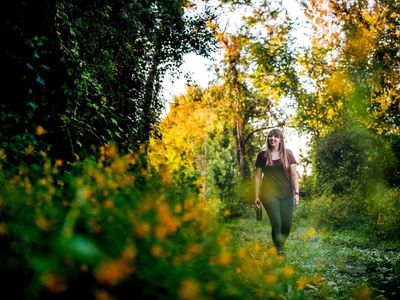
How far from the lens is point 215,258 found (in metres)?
1.94

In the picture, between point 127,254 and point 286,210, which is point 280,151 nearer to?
point 286,210

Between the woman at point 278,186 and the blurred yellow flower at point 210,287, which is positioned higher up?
the woman at point 278,186

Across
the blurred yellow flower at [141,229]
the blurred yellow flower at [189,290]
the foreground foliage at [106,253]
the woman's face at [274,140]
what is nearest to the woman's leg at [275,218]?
the woman's face at [274,140]

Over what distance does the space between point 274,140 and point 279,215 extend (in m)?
1.15

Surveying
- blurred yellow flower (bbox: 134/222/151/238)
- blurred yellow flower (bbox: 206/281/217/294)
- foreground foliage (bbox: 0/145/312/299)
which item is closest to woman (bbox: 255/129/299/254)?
foreground foliage (bbox: 0/145/312/299)

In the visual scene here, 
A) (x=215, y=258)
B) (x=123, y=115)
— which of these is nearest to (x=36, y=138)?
(x=215, y=258)

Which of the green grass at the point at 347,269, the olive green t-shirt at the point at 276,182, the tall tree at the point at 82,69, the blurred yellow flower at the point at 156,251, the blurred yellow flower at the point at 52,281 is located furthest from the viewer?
the olive green t-shirt at the point at 276,182

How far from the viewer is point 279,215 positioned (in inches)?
251

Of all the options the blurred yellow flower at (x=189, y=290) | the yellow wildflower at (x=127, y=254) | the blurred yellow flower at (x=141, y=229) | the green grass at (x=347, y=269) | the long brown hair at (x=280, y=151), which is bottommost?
the green grass at (x=347, y=269)

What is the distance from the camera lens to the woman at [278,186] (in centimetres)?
638

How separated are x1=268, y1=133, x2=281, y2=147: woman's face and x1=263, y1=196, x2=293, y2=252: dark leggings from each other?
85 cm

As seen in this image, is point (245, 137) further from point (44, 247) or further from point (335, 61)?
Result: point (44, 247)

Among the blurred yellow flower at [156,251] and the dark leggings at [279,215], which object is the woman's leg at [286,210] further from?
the blurred yellow flower at [156,251]

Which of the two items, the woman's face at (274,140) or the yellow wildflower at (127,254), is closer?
the yellow wildflower at (127,254)
